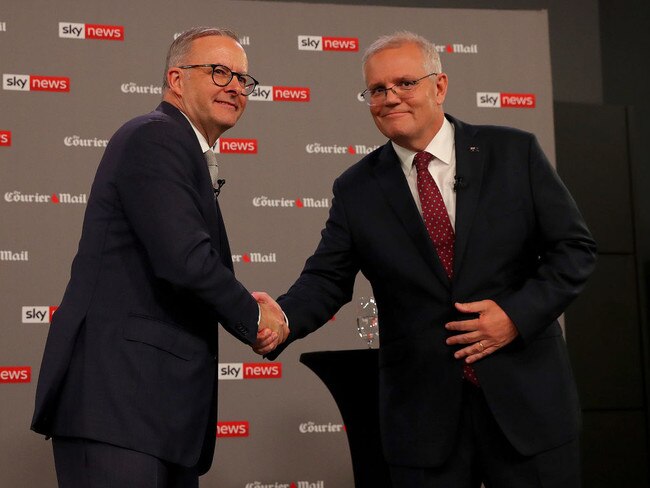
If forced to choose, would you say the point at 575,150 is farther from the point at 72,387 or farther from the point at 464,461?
the point at 72,387

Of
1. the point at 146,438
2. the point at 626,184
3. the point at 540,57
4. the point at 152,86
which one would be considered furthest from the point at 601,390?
the point at 146,438

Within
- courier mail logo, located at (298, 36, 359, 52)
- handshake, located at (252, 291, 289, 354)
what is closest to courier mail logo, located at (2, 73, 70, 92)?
courier mail logo, located at (298, 36, 359, 52)

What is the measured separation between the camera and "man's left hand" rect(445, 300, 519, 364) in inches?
89.7

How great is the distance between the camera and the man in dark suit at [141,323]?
213cm

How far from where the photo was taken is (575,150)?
604 centimetres

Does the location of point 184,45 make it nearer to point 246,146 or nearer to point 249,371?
point 246,146

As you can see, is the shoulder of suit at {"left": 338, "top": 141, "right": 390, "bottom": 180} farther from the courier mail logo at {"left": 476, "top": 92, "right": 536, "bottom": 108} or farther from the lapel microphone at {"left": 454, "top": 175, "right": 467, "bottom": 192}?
the courier mail logo at {"left": 476, "top": 92, "right": 536, "bottom": 108}

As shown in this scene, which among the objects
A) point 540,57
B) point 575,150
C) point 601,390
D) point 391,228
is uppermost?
point 540,57

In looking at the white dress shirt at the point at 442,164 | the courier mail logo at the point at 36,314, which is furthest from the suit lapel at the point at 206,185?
the courier mail logo at the point at 36,314

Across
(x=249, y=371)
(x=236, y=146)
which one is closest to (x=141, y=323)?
(x=249, y=371)

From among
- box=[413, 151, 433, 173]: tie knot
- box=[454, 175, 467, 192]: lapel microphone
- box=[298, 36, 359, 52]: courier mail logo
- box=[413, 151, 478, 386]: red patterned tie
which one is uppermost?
box=[298, 36, 359, 52]: courier mail logo

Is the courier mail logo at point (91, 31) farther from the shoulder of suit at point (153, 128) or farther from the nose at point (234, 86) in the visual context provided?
the shoulder of suit at point (153, 128)

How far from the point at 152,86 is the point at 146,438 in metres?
3.45

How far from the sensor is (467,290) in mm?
2336
